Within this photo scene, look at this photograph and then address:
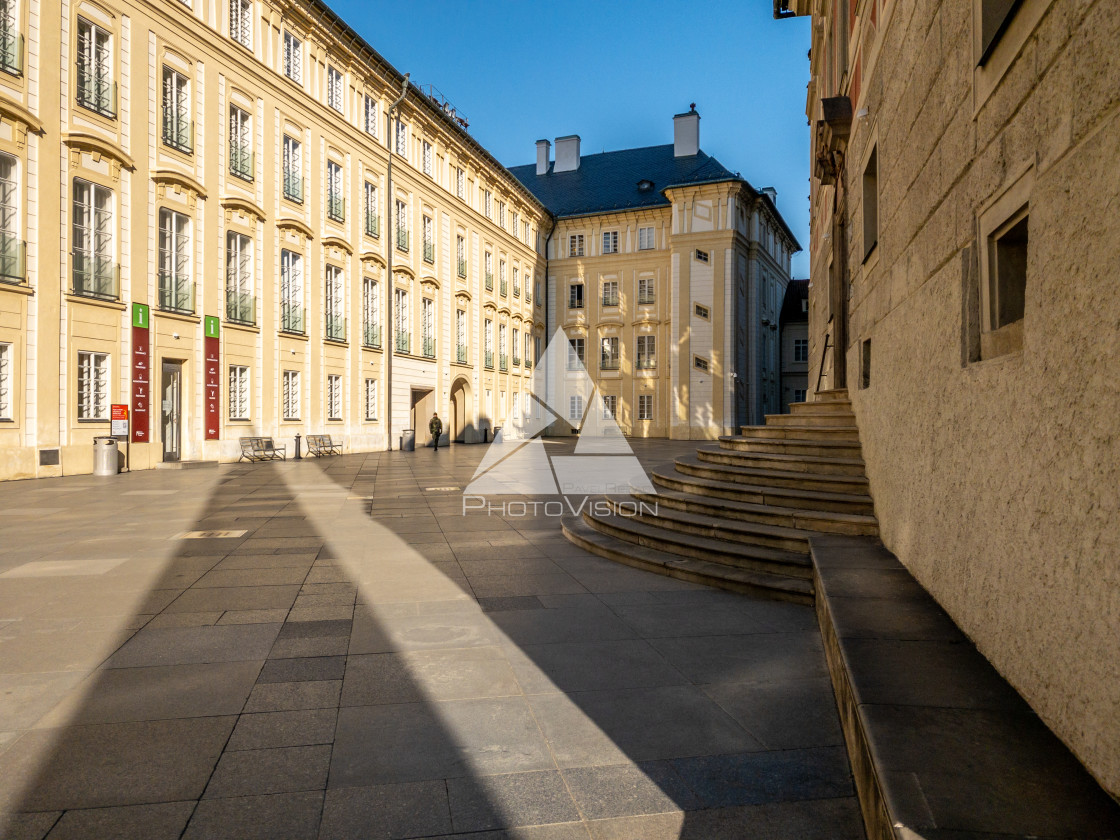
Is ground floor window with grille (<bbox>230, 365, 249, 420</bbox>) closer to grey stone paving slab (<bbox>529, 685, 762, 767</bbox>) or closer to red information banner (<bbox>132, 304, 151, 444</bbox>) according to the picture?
red information banner (<bbox>132, 304, 151, 444</bbox>)

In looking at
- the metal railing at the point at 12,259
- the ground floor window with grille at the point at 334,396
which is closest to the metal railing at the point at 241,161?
the ground floor window with grille at the point at 334,396

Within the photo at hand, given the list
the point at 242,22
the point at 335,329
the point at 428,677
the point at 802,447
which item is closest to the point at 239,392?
the point at 335,329

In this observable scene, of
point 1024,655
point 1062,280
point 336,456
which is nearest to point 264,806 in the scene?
point 1024,655

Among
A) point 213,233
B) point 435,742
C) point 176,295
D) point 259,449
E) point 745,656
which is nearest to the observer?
point 435,742

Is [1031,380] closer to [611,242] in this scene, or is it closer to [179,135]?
[179,135]

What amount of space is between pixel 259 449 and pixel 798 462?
19.5 m

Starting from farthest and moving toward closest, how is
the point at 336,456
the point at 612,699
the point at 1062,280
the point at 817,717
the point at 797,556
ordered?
the point at 336,456
the point at 797,556
the point at 612,699
the point at 817,717
the point at 1062,280

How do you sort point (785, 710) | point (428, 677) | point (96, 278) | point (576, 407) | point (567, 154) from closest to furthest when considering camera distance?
point (785, 710), point (428, 677), point (96, 278), point (576, 407), point (567, 154)

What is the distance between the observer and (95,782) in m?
3.33

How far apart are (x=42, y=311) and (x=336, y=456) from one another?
11.0 m

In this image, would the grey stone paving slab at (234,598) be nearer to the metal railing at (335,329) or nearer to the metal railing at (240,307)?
the metal railing at (240,307)

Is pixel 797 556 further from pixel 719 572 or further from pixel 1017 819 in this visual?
pixel 1017 819

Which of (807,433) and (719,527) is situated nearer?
(719,527)

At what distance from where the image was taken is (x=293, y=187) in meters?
27.0
